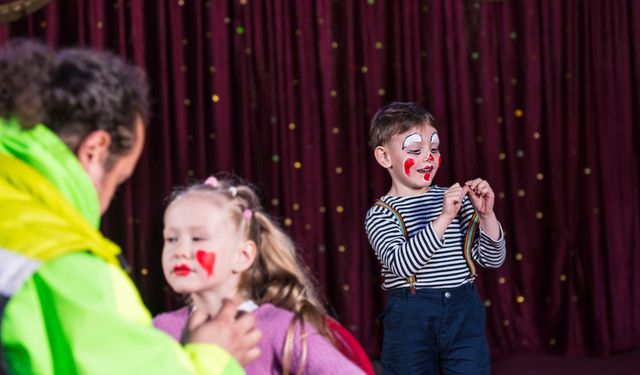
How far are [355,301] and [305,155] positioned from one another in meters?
0.72

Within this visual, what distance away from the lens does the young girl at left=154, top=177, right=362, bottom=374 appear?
1.67 meters

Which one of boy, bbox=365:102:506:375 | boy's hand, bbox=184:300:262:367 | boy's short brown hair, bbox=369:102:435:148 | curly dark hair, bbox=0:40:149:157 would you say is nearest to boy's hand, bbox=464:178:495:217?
boy, bbox=365:102:506:375

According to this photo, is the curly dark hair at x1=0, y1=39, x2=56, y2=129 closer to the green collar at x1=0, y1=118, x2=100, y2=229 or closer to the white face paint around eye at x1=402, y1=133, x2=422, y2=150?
the green collar at x1=0, y1=118, x2=100, y2=229

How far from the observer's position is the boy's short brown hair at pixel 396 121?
2.59 m

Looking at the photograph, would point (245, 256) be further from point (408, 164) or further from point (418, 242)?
point (408, 164)

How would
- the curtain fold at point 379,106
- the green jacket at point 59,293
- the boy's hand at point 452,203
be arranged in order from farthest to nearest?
the curtain fold at point 379,106 < the boy's hand at point 452,203 < the green jacket at point 59,293

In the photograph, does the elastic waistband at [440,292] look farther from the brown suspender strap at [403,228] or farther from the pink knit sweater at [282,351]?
the pink knit sweater at [282,351]

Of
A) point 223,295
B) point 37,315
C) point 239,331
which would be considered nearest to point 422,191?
point 223,295

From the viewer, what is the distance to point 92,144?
1203 mm

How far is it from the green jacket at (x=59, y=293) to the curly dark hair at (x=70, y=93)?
6cm

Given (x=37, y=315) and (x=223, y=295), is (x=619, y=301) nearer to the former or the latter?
(x=223, y=295)

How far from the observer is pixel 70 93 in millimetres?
1194

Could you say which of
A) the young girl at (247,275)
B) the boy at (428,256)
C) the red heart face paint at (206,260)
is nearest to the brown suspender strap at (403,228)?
the boy at (428,256)

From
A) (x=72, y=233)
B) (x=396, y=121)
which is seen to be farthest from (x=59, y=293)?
(x=396, y=121)
